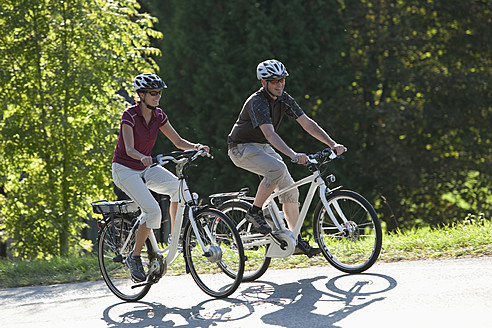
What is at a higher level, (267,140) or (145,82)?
(145,82)

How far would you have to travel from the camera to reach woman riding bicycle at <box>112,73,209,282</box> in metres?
6.19

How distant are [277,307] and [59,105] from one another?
756 centimetres

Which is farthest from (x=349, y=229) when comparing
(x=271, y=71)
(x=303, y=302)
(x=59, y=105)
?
(x=59, y=105)

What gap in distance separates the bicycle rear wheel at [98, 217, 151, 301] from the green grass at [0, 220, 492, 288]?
34.8 inches

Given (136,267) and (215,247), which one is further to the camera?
(136,267)

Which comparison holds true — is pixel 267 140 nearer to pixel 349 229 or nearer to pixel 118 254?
pixel 349 229

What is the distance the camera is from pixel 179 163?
6.16 metres

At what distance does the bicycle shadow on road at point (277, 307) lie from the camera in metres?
5.38

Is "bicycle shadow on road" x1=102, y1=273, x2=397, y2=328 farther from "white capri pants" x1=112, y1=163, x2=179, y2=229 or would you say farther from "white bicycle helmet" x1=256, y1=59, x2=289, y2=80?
"white bicycle helmet" x1=256, y1=59, x2=289, y2=80

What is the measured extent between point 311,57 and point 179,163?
1021cm

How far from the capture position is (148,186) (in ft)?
21.0

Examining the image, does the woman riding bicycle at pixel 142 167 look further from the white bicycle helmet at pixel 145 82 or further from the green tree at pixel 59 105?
the green tree at pixel 59 105

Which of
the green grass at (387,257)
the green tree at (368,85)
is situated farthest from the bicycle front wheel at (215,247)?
the green tree at (368,85)

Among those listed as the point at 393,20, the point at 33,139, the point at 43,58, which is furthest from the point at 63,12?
the point at 393,20
